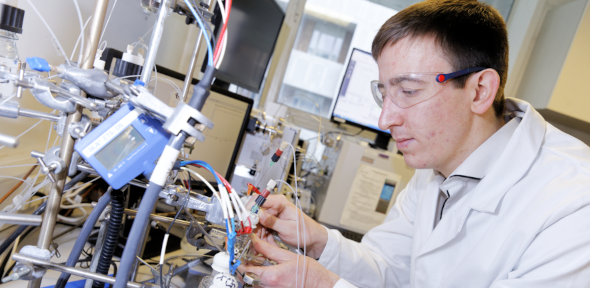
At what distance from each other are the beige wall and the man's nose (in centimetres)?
205

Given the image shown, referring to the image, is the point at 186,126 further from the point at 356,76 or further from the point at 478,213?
the point at 356,76

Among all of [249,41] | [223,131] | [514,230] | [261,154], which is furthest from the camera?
[249,41]

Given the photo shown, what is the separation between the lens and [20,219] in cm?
46

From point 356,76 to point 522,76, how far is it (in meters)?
1.52

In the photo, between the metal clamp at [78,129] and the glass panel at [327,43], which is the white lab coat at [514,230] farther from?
the glass panel at [327,43]

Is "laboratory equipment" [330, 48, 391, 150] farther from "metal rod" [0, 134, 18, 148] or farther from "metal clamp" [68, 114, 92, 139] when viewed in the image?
"metal rod" [0, 134, 18, 148]

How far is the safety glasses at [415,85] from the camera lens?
87cm

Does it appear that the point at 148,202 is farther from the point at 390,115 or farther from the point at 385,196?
A: the point at 385,196

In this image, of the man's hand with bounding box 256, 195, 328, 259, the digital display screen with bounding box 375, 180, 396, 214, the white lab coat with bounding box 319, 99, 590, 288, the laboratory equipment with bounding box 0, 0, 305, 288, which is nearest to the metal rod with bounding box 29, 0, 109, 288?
the laboratory equipment with bounding box 0, 0, 305, 288

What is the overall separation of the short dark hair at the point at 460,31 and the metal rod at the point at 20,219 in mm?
874

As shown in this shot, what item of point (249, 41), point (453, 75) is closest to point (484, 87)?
point (453, 75)

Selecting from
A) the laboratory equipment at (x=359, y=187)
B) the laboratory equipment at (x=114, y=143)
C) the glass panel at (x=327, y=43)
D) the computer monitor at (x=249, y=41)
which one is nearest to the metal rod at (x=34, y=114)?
the laboratory equipment at (x=114, y=143)

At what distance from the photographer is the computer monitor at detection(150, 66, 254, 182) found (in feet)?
4.26

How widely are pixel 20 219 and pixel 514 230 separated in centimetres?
96
